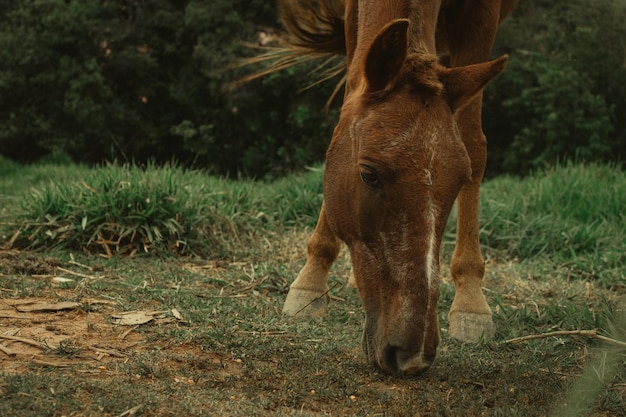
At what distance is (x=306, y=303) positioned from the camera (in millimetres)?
3691

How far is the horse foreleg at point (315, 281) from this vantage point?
12.1 feet

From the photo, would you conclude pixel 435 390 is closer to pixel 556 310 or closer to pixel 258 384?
pixel 258 384

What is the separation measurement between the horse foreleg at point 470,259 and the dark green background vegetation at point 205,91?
850 centimetres

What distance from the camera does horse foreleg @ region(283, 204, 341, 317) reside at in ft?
12.1

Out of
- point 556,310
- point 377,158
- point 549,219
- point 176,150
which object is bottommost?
point 176,150

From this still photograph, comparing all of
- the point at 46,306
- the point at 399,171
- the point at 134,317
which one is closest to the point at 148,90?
the point at 46,306

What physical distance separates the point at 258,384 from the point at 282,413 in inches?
10.5

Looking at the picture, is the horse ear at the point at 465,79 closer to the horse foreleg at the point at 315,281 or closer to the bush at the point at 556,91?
the horse foreleg at the point at 315,281

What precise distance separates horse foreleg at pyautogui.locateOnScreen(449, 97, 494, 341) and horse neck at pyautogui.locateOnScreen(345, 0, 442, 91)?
80 cm

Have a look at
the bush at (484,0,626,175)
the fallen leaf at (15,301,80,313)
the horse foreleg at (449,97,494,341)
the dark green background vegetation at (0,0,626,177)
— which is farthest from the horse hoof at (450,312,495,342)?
the dark green background vegetation at (0,0,626,177)

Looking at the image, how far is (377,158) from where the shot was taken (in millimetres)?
2582

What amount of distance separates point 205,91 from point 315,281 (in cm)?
1036

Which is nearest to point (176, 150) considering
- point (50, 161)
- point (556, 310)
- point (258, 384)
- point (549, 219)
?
point (50, 161)

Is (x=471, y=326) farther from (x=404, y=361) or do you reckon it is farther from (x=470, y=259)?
(x=404, y=361)
